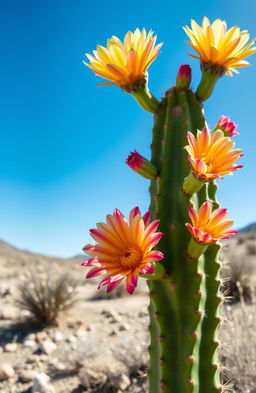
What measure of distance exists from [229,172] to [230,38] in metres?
0.86

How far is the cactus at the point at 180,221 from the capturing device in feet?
5.38

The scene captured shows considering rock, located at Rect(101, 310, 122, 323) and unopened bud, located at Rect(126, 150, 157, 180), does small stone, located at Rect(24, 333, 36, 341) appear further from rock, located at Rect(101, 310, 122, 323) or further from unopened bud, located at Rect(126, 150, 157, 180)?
unopened bud, located at Rect(126, 150, 157, 180)

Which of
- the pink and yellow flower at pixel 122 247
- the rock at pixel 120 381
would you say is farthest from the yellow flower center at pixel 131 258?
the rock at pixel 120 381

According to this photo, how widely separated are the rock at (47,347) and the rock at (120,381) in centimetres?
136

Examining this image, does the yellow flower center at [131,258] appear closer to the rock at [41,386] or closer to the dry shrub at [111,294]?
Answer: the rock at [41,386]

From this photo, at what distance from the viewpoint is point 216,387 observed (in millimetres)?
1867

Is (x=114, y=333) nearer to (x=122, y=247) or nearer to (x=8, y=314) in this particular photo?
(x=8, y=314)

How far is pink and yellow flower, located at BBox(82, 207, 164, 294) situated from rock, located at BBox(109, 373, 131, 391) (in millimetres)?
2460

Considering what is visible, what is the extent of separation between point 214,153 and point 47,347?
155 inches

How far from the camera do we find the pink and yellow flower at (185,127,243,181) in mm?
1688

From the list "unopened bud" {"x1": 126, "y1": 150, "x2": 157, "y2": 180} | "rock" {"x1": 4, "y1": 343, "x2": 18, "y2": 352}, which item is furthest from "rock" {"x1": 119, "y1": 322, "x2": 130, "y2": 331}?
"unopened bud" {"x1": 126, "y1": 150, "x2": 157, "y2": 180}

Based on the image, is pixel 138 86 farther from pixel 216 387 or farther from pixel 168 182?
pixel 216 387

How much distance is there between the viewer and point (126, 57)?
6.45 ft

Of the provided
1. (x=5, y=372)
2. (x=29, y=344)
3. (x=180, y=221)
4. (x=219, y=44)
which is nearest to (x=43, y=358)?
(x=29, y=344)
